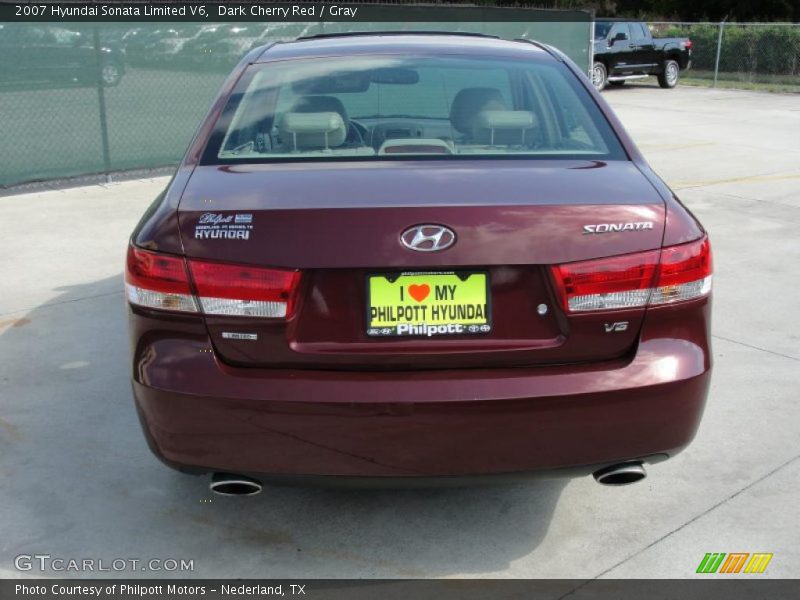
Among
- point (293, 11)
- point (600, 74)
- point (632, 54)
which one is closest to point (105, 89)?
point (293, 11)

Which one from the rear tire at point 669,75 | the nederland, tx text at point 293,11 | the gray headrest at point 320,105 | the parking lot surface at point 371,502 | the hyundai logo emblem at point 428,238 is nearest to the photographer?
the hyundai logo emblem at point 428,238

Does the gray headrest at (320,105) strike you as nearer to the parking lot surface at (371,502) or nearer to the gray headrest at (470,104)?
the gray headrest at (470,104)

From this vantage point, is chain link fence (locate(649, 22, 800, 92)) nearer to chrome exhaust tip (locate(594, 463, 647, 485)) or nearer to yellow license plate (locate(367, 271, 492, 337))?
chrome exhaust tip (locate(594, 463, 647, 485))

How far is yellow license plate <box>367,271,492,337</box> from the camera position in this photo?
2854 mm

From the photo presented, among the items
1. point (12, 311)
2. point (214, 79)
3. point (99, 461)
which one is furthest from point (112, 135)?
point (99, 461)

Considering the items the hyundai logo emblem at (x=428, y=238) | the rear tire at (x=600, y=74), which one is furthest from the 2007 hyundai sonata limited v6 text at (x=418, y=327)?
the rear tire at (x=600, y=74)

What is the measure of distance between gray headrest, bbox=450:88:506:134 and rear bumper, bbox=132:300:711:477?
1208mm

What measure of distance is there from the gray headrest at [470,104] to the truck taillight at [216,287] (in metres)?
1.21

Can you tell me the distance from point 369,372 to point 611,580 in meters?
1.05

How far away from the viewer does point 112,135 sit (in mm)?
11078

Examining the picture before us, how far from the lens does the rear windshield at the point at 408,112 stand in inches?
140

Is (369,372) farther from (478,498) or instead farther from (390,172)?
(478,498)

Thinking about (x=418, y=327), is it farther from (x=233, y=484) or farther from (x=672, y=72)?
(x=672, y=72)

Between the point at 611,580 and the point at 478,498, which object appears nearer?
the point at 611,580
